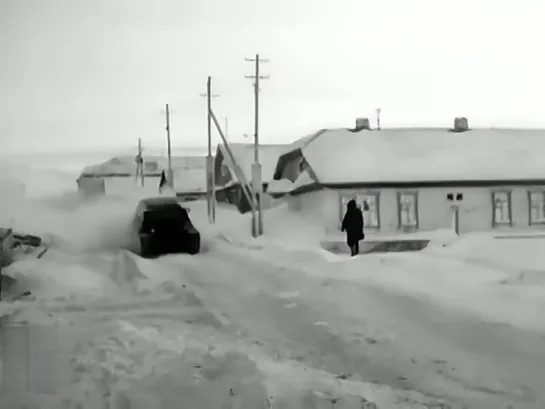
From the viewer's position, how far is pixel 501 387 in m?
3.00

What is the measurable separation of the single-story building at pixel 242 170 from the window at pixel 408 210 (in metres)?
2.44

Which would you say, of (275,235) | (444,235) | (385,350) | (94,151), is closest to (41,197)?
(94,151)

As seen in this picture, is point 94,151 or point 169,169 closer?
point 94,151

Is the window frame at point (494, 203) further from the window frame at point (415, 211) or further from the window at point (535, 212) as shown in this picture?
the window at point (535, 212)

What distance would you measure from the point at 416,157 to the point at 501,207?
2.17m

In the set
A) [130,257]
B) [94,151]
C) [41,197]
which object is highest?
[94,151]

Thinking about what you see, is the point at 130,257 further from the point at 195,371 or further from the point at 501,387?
the point at 501,387

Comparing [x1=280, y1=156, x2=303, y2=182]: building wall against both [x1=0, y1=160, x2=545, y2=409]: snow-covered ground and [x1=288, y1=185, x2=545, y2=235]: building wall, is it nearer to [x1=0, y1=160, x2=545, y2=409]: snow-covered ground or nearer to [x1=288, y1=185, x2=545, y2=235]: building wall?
[x1=288, y1=185, x2=545, y2=235]: building wall

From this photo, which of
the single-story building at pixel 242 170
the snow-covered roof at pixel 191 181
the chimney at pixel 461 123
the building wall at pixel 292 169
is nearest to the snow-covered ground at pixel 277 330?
the chimney at pixel 461 123

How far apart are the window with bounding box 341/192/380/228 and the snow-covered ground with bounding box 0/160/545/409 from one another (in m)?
5.08

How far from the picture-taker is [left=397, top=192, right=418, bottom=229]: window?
40.3 feet

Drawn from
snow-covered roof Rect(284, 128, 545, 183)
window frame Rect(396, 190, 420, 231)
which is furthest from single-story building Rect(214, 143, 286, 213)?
window frame Rect(396, 190, 420, 231)

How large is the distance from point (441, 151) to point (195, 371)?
10.1m

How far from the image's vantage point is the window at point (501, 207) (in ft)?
37.3
